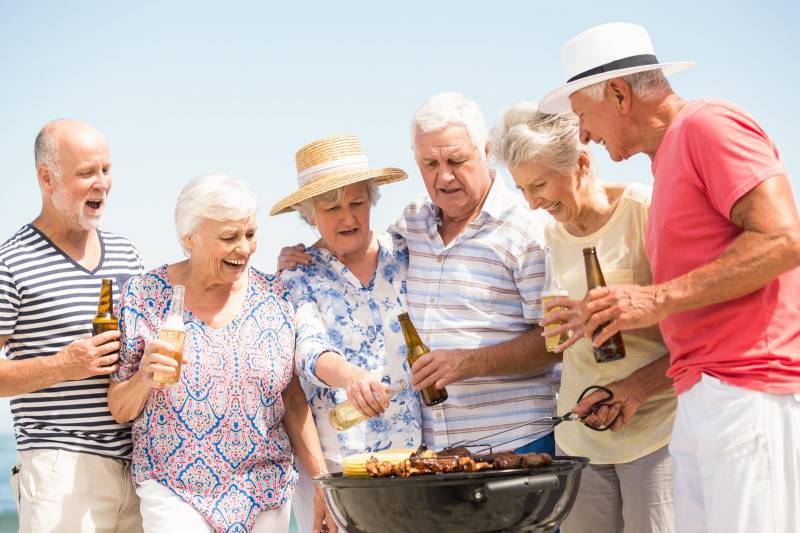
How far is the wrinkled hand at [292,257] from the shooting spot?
15.1 feet

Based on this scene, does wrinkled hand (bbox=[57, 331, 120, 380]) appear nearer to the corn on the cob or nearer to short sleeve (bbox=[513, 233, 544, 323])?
the corn on the cob

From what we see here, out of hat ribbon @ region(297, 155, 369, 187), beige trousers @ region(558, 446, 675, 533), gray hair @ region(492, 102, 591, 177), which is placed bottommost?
beige trousers @ region(558, 446, 675, 533)

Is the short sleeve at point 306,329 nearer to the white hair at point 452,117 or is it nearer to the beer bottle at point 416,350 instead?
the beer bottle at point 416,350

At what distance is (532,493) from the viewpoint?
3.15 metres

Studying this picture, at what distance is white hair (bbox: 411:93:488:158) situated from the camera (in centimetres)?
438

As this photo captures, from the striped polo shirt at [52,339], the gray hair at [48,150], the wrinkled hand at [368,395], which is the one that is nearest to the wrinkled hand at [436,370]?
the wrinkled hand at [368,395]

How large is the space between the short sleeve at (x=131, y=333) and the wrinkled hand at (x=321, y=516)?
104 cm

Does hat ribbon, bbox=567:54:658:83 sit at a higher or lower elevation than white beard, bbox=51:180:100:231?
lower

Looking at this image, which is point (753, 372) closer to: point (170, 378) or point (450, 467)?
point (450, 467)

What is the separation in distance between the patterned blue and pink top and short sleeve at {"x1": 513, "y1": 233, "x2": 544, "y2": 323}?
1.02m

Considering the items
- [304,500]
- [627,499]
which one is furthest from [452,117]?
[304,500]

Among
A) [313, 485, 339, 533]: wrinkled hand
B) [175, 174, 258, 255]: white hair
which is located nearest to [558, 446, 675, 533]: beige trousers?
[313, 485, 339, 533]: wrinkled hand

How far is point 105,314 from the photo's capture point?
13.7 ft

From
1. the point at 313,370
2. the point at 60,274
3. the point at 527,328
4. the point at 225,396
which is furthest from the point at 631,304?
the point at 60,274
